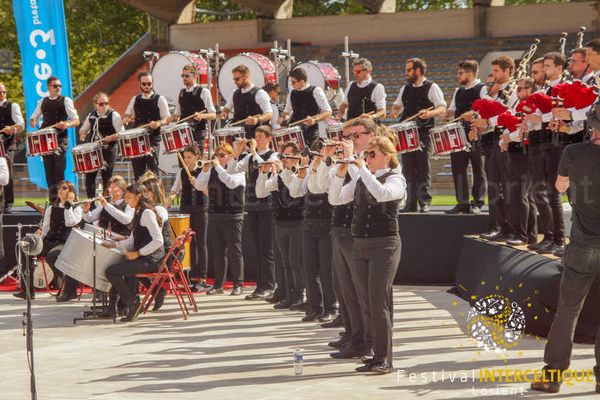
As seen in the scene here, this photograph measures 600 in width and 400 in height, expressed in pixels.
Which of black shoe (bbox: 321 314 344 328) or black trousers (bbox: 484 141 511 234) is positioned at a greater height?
black trousers (bbox: 484 141 511 234)

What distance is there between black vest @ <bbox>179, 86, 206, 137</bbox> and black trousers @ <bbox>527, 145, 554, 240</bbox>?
20.7 ft

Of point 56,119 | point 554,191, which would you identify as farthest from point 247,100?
point 554,191

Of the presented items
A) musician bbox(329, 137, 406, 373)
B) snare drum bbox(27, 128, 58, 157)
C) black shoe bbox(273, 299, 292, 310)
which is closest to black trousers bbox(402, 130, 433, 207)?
black shoe bbox(273, 299, 292, 310)

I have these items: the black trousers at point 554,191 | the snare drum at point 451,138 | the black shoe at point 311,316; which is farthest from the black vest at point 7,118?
the black trousers at point 554,191

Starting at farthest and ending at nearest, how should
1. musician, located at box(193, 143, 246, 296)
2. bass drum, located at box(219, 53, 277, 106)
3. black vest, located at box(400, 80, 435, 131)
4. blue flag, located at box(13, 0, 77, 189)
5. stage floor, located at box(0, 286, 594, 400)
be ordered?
blue flag, located at box(13, 0, 77, 189) < bass drum, located at box(219, 53, 277, 106) < black vest, located at box(400, 80, 435, 131) < musician, located at box(193, 143, 246, 296) < stage floor, located at box(0, 286, 594, 400)

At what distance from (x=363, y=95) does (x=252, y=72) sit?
4.16 m

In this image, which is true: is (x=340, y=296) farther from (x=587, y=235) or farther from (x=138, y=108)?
(x=138, y=108)

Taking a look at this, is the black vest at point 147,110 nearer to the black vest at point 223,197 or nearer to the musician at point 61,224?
the musician at point 61,224

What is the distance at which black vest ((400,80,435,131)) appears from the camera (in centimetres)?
1535

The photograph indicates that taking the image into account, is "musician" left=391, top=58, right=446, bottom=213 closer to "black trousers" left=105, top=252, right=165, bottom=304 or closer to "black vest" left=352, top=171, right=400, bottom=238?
"black trousers" left=105, top=252, right=165, bottom=304

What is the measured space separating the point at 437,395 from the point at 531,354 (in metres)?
1.96

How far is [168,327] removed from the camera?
1250 cm

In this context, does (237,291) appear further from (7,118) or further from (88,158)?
(7,118)

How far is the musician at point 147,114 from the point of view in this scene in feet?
55.9
